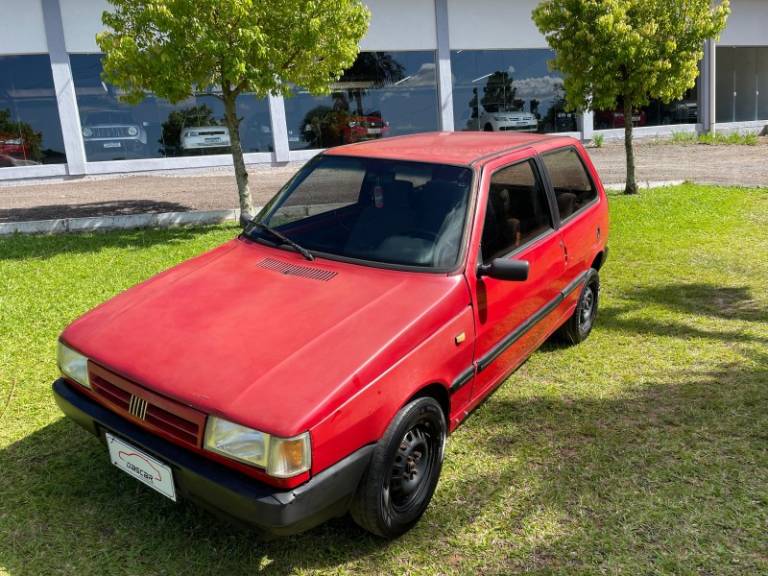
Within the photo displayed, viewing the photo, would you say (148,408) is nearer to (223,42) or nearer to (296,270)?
(296,270)

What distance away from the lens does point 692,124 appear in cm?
2498

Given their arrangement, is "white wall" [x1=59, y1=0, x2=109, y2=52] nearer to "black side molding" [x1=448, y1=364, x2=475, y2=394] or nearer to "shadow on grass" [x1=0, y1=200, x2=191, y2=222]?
"shadow on grass" [x1=0, y1=200, x2=191, y2=222]

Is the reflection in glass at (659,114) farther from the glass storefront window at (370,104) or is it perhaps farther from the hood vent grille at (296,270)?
the hood vent grille at (296,270)

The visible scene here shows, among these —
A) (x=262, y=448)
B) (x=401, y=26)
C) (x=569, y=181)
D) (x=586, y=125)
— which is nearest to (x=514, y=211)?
(x=569, y=181)

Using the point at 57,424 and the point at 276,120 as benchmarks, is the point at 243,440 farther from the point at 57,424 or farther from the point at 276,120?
the point at 276,120

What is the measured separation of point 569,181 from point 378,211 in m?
1.81

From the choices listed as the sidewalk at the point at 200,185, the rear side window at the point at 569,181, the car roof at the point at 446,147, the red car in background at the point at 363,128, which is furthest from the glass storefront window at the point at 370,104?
the car roof at the point at 446,147

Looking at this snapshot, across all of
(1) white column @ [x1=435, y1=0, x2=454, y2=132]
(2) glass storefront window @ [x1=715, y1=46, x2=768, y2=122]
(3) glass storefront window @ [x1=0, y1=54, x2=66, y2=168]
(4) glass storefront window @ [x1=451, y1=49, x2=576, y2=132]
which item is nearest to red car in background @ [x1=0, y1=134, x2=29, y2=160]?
(3) glass storefront window @ [x1=0, y1=54, x2=66, y2=168]

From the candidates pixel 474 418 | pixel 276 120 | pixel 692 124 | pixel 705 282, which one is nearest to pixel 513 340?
→ pixel 474 418

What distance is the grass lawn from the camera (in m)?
2.77

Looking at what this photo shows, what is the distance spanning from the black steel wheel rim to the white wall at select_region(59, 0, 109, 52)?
1677cm

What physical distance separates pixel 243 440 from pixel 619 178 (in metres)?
13.4

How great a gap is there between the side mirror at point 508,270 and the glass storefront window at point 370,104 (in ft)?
54.1

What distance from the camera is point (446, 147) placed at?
4.05 metres
